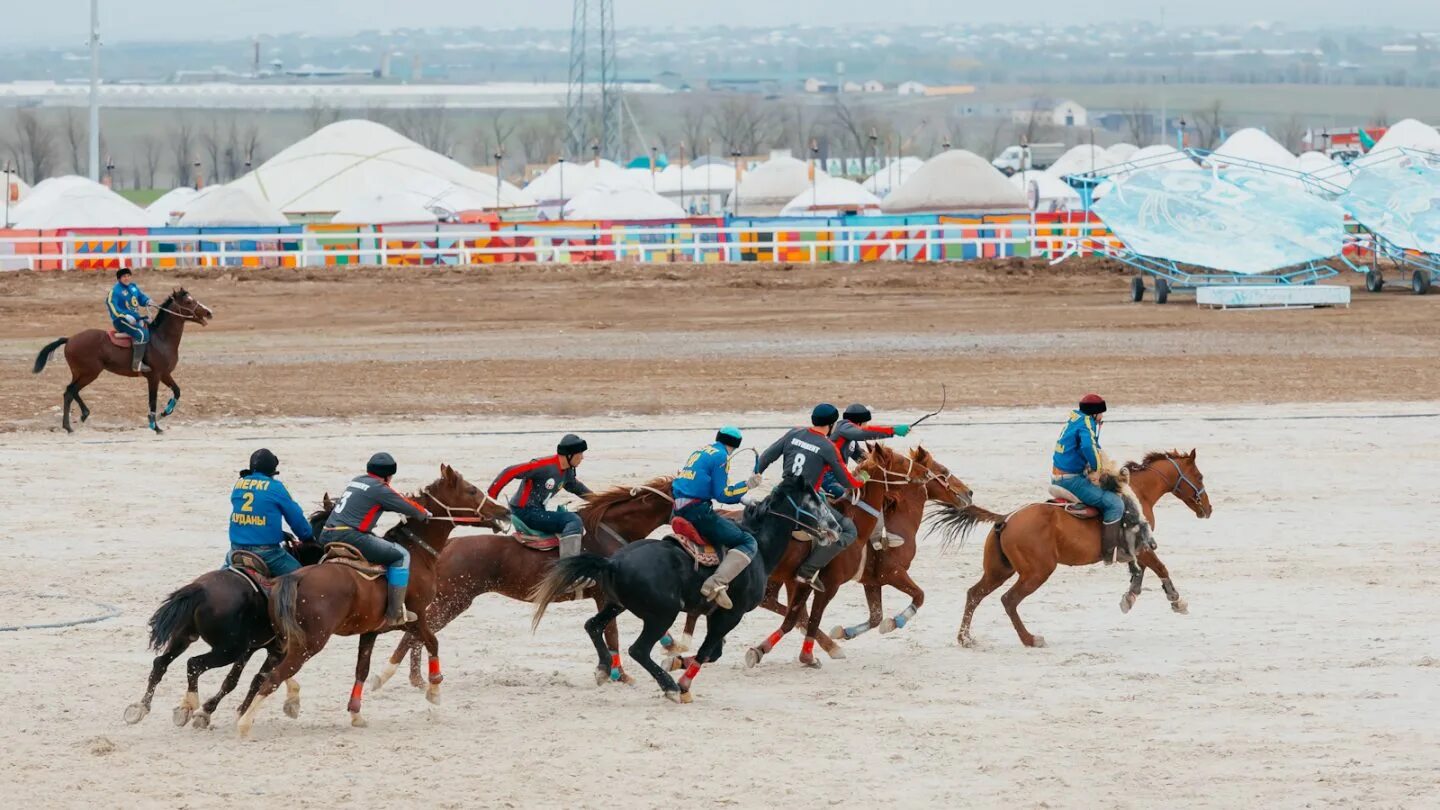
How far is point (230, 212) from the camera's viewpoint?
6369 cm

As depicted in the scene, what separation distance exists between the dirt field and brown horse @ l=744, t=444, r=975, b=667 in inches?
11.7

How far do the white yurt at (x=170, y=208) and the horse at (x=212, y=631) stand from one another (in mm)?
59755

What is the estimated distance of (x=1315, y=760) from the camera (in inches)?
435

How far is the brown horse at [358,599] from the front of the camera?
38.4 feet

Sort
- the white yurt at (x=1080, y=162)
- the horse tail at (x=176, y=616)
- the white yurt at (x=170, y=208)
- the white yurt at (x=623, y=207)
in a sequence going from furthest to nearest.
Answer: the white yurt at (x=1080, y=162) < the white yurt at (x=170, y=208) < the white yurt at (x=623, y=207) < the horse tail at (x=176, y=616)

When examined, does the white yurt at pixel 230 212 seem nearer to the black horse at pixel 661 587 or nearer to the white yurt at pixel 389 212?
the white yurt at pixel 389 212

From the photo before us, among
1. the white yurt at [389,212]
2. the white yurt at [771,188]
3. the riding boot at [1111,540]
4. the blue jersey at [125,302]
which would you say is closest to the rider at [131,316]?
the blue jersey at [125,302]

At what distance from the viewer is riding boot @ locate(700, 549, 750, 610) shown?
12.7 metres

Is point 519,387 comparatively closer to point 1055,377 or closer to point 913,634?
point 1055,377

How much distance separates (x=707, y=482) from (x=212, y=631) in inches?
128

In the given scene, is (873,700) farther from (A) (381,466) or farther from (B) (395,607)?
(A) (381,466)

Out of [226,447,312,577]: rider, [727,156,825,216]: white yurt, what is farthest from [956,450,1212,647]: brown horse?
[727,156,825,216]: white yurt

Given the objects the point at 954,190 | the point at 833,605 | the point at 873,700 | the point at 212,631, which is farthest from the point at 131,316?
the point at 954,190

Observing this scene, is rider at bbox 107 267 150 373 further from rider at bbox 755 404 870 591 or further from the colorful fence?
the colorful fence
